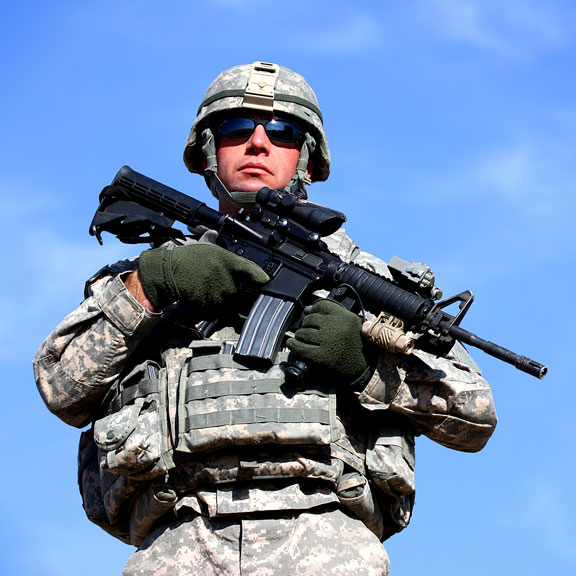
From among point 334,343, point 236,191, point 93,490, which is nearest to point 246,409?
point 334,343

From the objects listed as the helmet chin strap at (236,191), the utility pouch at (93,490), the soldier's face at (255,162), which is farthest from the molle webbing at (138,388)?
the soldier's face at (255,162)

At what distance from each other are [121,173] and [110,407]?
1.87 meters

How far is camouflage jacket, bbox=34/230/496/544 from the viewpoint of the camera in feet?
25.3

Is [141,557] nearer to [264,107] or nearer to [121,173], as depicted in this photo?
[121,173]

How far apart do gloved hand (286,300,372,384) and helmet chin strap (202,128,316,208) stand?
1.53 metres

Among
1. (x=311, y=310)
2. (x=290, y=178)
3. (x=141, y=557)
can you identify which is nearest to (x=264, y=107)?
(x=290, y=178)

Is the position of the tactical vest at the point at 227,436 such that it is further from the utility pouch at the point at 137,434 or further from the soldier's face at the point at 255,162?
the soldier's face at the point at 255,162

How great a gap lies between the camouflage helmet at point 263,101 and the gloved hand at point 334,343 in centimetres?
220

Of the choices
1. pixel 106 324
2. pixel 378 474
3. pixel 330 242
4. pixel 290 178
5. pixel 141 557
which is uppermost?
pixel 290 178

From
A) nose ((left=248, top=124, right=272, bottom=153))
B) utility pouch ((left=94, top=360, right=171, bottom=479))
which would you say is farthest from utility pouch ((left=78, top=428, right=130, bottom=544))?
nose ((left=248, top=124, right=272, bottom=153))

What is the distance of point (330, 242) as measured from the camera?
885cm

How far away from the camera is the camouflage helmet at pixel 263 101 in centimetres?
929

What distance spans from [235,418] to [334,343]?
2.70 ft

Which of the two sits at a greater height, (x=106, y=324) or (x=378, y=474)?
(x=106, y=324)
